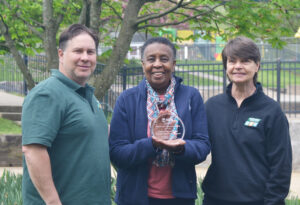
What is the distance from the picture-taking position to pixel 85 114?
259cm

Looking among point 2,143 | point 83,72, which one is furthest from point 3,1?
point 83,72

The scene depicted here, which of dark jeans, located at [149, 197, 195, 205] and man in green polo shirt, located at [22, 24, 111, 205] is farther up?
man in green polo shirt, located at [22, 24, 111, 205]

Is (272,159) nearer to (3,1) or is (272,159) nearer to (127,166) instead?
(127,166)

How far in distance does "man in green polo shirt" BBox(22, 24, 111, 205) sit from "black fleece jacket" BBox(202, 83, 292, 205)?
75 centimetres

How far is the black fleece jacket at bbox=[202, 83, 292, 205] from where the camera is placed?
292cm

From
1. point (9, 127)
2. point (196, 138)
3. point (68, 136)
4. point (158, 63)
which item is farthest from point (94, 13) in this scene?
point (9, 127)

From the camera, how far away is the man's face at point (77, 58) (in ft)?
8.87

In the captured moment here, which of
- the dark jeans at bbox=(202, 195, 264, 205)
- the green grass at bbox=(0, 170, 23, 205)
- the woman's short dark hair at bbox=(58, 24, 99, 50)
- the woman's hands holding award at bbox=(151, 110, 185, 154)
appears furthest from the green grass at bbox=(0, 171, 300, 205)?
the woman's short dark hair at bbox=(58, 24, 99, 50)

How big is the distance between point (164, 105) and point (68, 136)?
2.32ft

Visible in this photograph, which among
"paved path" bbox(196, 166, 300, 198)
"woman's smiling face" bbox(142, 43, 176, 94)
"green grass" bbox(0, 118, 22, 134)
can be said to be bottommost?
"paved path" bbox(196, 166, 300, 198)

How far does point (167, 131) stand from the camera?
2.87m

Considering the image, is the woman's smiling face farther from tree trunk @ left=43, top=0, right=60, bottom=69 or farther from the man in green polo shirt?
tree trunk @ left=43, top=0, right=60, bottom=69

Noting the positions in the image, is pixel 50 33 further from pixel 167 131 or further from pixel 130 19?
pixel 167 131

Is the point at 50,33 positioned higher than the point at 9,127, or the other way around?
the point at 50,33
